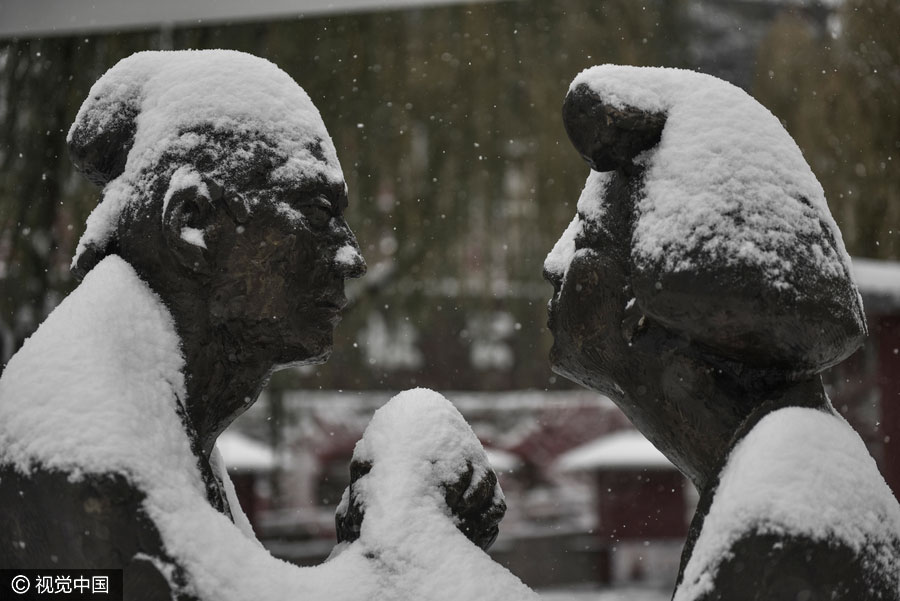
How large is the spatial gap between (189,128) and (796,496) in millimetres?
959

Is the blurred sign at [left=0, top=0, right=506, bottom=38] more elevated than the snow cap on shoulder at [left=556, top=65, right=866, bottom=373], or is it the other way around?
the blurred sign at [left=0, top=0, right=506, bottom=38]

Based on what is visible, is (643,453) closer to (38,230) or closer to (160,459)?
(38,230)

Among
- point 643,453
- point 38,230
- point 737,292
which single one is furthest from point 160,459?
point 643,453

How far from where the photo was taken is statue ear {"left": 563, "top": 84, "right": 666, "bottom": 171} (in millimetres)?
1520

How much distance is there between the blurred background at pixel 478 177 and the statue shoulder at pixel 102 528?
377 cm

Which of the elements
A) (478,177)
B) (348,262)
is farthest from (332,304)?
(478,177)

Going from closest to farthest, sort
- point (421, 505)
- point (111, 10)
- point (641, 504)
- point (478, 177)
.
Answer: point (421, 505)
point (111, 10)
point (478, 177)
point (641, 504)

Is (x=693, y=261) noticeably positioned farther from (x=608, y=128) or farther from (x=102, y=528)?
(x=102, y=528)

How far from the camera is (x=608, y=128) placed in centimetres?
153

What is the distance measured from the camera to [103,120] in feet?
5.44

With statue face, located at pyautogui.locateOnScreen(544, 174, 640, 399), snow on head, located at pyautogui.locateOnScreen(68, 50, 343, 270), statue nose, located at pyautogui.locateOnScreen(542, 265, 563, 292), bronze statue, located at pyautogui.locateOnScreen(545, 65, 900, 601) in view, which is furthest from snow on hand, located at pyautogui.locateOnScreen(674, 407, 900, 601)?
snow on head, located at pyautogui.locateOnScreen(68, 50, 343, 270)

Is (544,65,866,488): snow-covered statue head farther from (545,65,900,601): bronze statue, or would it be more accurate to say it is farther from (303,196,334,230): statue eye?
(303,196,334,230): statue eye

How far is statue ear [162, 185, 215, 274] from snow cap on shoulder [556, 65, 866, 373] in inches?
20.9

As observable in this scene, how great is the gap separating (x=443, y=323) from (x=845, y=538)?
18.5 ft
